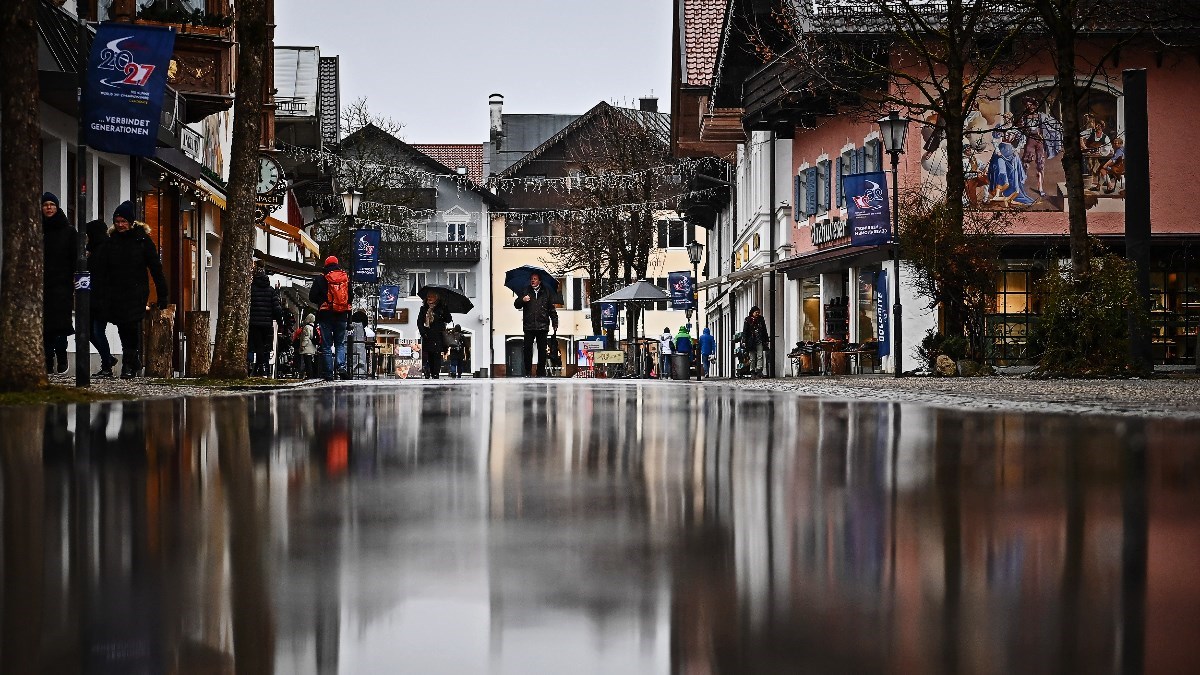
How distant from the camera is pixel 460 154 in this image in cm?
9356

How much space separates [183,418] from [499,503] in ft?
16.8

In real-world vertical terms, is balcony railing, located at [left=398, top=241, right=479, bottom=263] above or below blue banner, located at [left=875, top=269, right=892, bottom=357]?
above

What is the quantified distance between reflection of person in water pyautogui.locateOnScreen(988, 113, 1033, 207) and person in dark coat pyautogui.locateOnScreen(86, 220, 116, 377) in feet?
72.0

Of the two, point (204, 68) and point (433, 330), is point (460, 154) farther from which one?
point (204, 68)

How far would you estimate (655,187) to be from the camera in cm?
6075

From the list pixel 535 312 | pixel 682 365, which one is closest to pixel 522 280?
pixel 535 312

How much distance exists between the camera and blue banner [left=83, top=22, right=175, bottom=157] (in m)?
17.0

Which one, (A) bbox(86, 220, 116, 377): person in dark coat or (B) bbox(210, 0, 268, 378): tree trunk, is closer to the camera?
(A) bbox(86, 220, 116, 377): person in dark coat

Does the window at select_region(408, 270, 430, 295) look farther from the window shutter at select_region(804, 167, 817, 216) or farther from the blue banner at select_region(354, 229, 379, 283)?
the window shutter at select_region(804, 167, 817, 216)

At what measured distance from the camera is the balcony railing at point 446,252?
3226 inches

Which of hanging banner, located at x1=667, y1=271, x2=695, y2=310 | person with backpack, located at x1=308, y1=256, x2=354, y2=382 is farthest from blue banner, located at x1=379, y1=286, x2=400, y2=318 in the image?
person with backpack, located at x1=308, y1=256, x2=354, y2=382

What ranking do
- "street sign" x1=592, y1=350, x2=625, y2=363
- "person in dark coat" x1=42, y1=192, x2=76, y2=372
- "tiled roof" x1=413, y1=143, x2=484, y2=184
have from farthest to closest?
"tiled roof" x1=413, y1=143, x2=484, y2=184 → "street sign" x1=592, y1=350, x2=625, y2=363 → "person in dark coat" x1=42, y1=192, x2=76, y2=372

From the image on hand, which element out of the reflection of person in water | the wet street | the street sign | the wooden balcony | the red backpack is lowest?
the wet street

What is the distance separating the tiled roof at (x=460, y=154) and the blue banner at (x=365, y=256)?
49.3 m
